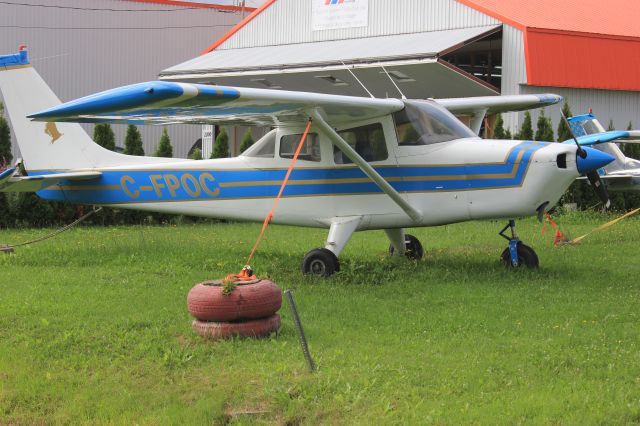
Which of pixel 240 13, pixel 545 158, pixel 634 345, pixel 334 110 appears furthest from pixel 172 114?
pixel 240 13

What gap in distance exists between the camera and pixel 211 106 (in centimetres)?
944

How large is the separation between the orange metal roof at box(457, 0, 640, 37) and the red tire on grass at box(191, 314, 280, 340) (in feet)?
60.9

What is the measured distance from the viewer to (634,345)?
23.6 ft

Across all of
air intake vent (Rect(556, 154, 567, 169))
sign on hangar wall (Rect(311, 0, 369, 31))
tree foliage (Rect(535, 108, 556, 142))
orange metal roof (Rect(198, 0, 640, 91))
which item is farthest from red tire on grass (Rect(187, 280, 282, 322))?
sign on hangar wall (Rect(311, 0, 369, 31))

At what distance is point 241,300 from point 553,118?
19075 mm

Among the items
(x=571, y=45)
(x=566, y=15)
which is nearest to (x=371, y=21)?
(x=566, y=15)

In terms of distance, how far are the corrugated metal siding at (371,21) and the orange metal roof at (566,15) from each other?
52 centimetres

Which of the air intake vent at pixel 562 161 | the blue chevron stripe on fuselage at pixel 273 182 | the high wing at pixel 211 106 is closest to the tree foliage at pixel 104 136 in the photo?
the blue chevron stripe on fuselage at pixel 273 182

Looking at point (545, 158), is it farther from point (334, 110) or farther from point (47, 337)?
point (47, 337)

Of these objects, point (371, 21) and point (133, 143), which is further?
point (371, 21)

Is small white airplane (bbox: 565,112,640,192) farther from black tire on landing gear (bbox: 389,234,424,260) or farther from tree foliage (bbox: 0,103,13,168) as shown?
tree foliage (bbox: 0,103,13,168)

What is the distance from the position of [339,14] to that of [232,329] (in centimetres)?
2395

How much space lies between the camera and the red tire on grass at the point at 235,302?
25.0ft

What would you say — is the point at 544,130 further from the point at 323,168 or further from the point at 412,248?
the point at 323,168
